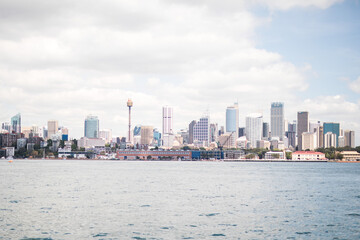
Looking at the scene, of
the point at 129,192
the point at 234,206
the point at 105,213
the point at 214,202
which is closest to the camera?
the point at 105,213

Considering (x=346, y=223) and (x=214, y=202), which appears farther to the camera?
(x=214, y=202)

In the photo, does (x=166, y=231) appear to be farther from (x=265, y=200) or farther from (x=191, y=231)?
(x=265, y=200)

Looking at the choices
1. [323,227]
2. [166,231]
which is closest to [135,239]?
[166,231]

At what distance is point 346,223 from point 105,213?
25164mm

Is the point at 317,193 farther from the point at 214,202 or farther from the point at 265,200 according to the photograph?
the point at 214,202

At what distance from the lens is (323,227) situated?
4203cm

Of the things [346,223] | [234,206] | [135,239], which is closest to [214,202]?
[234,206]

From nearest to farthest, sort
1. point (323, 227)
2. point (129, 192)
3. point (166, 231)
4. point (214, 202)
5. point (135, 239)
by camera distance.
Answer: point (135, 239) → point (166, 231) → point (323, 227) → point (214, 202) → point (129, 192)

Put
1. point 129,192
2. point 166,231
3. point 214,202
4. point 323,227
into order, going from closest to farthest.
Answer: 1. point 166,231
2. point 323,227
3. point 214,202
4. point 129,192

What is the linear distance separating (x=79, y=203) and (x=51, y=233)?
18.6m

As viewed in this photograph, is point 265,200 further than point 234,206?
Yes

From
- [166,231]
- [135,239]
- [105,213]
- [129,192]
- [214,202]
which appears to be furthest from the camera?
[129,192]

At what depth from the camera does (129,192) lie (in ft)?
232

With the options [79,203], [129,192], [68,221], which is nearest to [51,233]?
[68,221]
